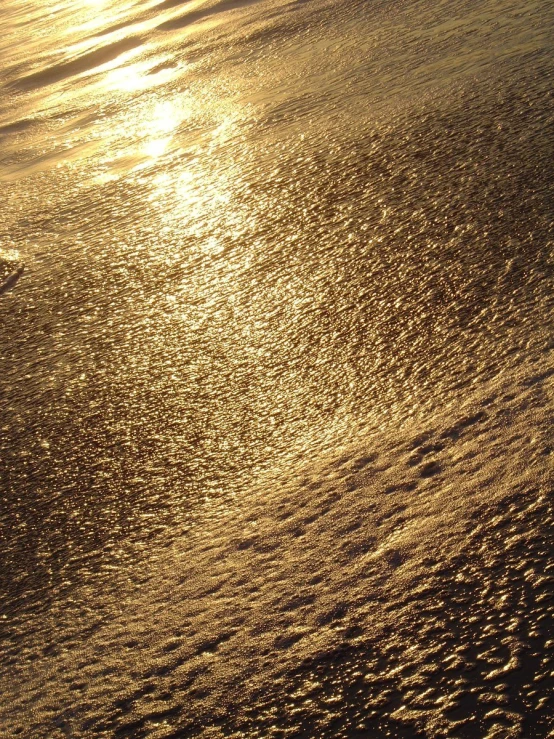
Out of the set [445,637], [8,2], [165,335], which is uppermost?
[8,2]

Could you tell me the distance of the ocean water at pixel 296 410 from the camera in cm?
115

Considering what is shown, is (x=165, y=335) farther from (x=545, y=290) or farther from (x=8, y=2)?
(x=8, y=2)

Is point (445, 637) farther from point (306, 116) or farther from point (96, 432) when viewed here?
point (306, 116)

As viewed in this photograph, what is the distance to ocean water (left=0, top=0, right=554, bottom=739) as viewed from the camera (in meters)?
1.15

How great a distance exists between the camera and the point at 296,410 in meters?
1.64

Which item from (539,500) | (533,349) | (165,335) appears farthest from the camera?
(165,335)

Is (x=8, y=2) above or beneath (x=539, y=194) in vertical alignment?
above

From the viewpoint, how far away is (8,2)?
825 centimetres

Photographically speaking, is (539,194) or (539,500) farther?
(539,194)

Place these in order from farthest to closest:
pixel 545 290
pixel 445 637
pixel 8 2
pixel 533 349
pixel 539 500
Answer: pixel 8 2, pixel 545 290, pixel 533 349, pixel 539 500, pixel 445 637

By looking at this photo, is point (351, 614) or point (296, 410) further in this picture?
point (296, 410)

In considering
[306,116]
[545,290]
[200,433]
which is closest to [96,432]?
[200,433]

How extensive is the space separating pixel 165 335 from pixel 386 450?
2.40 feet

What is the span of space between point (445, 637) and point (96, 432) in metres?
0.87
